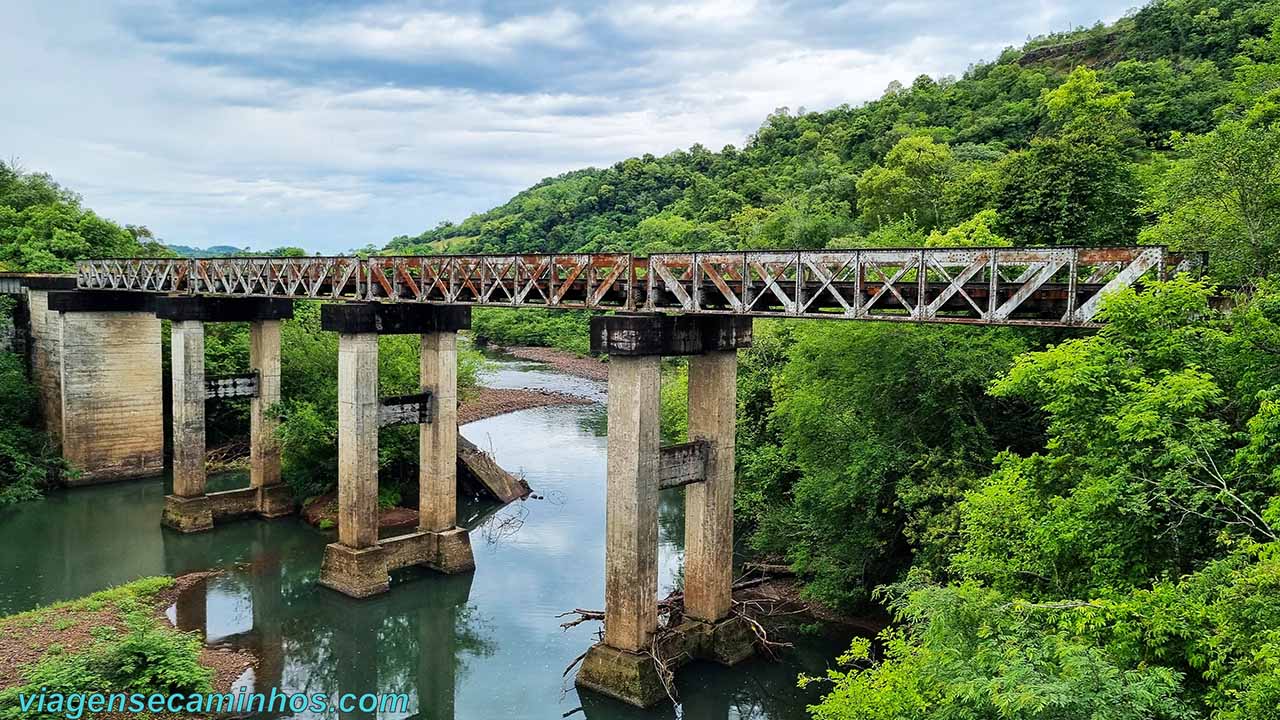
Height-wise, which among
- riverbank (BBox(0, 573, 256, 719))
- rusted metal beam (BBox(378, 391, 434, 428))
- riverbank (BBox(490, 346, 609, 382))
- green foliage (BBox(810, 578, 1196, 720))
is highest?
rusted metal beam (BBox(378, 391, 434, 428))

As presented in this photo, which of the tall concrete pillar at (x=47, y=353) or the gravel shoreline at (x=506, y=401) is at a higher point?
the tall concrete pillar at (x=47, y=353)

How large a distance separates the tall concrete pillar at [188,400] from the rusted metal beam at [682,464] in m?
16.5

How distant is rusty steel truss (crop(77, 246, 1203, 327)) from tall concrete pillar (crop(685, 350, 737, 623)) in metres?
1.81

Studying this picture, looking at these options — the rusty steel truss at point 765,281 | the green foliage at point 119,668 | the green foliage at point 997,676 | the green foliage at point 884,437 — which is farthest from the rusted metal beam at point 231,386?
the green foliage at point 997,676

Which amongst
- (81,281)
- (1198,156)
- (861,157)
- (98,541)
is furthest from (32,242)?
(861,157)

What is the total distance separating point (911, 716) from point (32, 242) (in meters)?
44.2

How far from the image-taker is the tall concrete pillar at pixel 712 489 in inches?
673

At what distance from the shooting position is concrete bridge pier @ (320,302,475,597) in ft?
67.9

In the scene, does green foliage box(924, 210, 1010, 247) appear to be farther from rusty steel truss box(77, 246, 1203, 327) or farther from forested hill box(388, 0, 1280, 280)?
rusty steel truss box(77, 246, 1203, 327)

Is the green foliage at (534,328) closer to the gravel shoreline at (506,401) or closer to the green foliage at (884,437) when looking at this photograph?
the gravel shoreline at (506,401)

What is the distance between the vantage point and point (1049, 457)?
35.4 ft

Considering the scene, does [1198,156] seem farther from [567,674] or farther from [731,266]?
[567,674]

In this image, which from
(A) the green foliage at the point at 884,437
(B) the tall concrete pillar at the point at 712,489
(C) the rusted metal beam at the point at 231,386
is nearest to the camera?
(A) the green foliage at the point at 884,437

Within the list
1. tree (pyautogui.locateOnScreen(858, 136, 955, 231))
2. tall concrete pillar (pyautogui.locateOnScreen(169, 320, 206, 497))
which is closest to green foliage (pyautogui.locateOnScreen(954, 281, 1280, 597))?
tall concrete pillar (pyautogui.locateOnScreen(169, 320, 206, 497))
